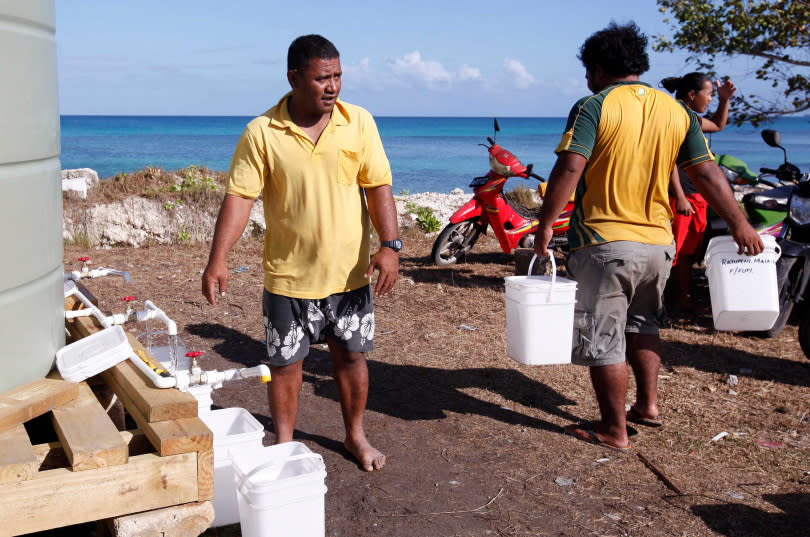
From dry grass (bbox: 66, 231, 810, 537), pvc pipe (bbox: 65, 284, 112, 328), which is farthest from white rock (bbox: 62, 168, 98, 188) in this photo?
pvc pipe (bbox: 65, 284, 112, 328)

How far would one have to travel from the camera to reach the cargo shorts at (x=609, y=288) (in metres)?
3.71

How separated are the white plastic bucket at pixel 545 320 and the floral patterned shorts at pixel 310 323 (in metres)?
0.98

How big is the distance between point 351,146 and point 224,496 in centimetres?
161

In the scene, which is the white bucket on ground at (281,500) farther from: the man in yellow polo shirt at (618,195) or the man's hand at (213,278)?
the man in yellow polo shirt at (618,195)

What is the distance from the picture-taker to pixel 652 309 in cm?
399

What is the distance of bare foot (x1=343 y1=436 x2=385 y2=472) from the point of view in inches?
146

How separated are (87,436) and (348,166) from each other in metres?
1.57

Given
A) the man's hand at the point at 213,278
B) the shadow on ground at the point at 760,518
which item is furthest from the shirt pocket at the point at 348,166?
the shadow on ground at the point at 760,518

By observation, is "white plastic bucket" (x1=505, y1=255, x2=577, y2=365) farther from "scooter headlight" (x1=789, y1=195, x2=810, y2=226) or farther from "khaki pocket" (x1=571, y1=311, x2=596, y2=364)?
"scooter headlight" (x1=789, y1=195, x2=810, y2=226)

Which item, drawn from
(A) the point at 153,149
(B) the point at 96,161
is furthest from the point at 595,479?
(A) the point at 153,149

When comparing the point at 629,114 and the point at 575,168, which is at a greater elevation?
the point at 629,114

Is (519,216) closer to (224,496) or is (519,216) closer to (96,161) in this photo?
(224,496)

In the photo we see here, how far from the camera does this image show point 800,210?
5.70 metres

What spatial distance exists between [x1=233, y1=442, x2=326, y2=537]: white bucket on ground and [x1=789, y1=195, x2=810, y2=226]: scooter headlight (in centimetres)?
456
